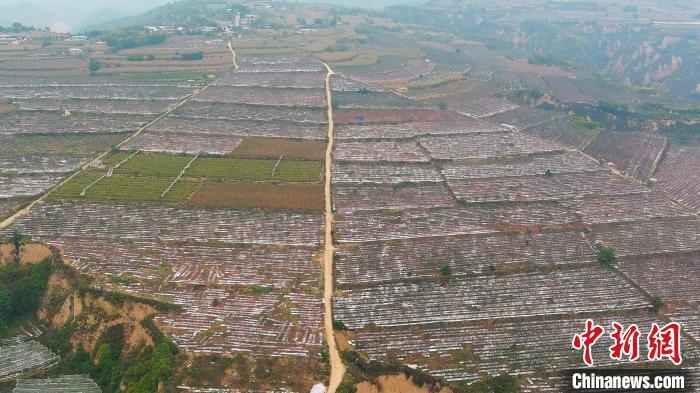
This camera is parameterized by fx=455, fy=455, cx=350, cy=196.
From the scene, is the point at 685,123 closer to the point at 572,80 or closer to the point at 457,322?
the point at 572,80

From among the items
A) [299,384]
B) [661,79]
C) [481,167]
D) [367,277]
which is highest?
[661,79]

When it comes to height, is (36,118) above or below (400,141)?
above

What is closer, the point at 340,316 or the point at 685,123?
the point at 340,316

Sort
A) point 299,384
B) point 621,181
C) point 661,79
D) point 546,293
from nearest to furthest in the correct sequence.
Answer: point 299,384 < point 546,293 < point 621,181 < point 661,79

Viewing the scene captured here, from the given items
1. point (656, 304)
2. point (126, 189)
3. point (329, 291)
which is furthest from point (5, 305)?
point (656, 304)

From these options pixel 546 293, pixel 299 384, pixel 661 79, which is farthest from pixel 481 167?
pixel 661 79

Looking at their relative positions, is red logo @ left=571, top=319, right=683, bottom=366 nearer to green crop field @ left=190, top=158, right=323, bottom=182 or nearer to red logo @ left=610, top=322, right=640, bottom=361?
red logo @ left=610, top=322, right=640, bottom=361

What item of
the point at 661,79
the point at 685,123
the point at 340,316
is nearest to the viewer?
the point at 340,316

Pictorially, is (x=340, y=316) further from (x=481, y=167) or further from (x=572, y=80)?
(x=572, y=80)
